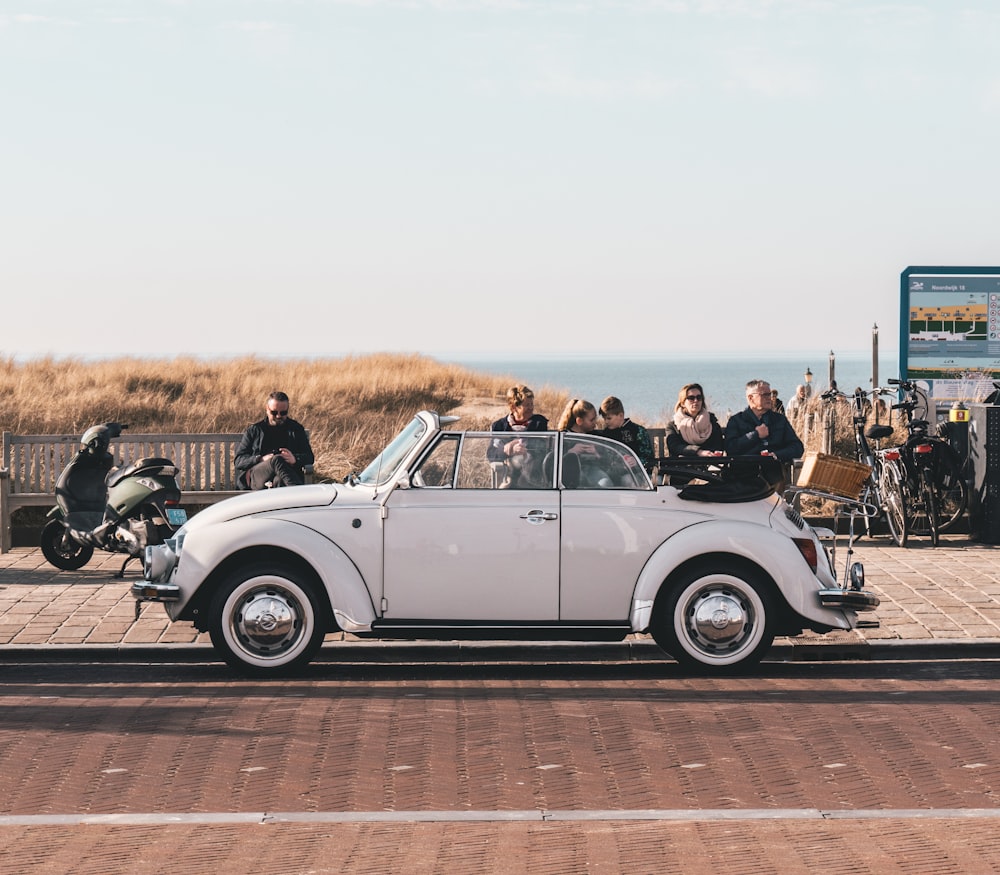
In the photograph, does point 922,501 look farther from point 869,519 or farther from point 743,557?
point 743,557

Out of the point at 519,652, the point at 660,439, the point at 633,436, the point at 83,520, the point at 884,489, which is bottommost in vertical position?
the point at 519,652

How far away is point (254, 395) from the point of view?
121 feet

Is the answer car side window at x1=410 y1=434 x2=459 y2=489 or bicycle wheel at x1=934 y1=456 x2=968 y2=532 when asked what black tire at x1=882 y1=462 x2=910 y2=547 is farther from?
car side window at x1=410 y1=434 x2=459 y2=489

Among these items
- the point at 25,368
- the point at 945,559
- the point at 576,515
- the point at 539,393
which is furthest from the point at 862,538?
the point at 25,368

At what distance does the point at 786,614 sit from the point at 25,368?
3634cm

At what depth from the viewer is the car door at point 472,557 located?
9852 mm

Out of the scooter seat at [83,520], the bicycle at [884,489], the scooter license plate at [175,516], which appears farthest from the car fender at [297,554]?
the bicycle at [884,489]

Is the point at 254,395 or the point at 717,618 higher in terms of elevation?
the point at 254,395

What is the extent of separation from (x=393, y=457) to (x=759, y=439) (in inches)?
185

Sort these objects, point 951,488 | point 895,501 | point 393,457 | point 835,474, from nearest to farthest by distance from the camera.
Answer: point 393,457, point 835,474, point 895,501, point 951,488

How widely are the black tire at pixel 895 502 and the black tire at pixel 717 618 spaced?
6.28 meters

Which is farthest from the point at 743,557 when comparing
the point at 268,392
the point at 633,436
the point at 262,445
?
the point at 268,392

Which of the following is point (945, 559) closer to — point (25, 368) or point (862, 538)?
point (862, 538)

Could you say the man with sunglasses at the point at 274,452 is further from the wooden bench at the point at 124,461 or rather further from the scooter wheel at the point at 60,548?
the scooter wheel at the point at 60,548
